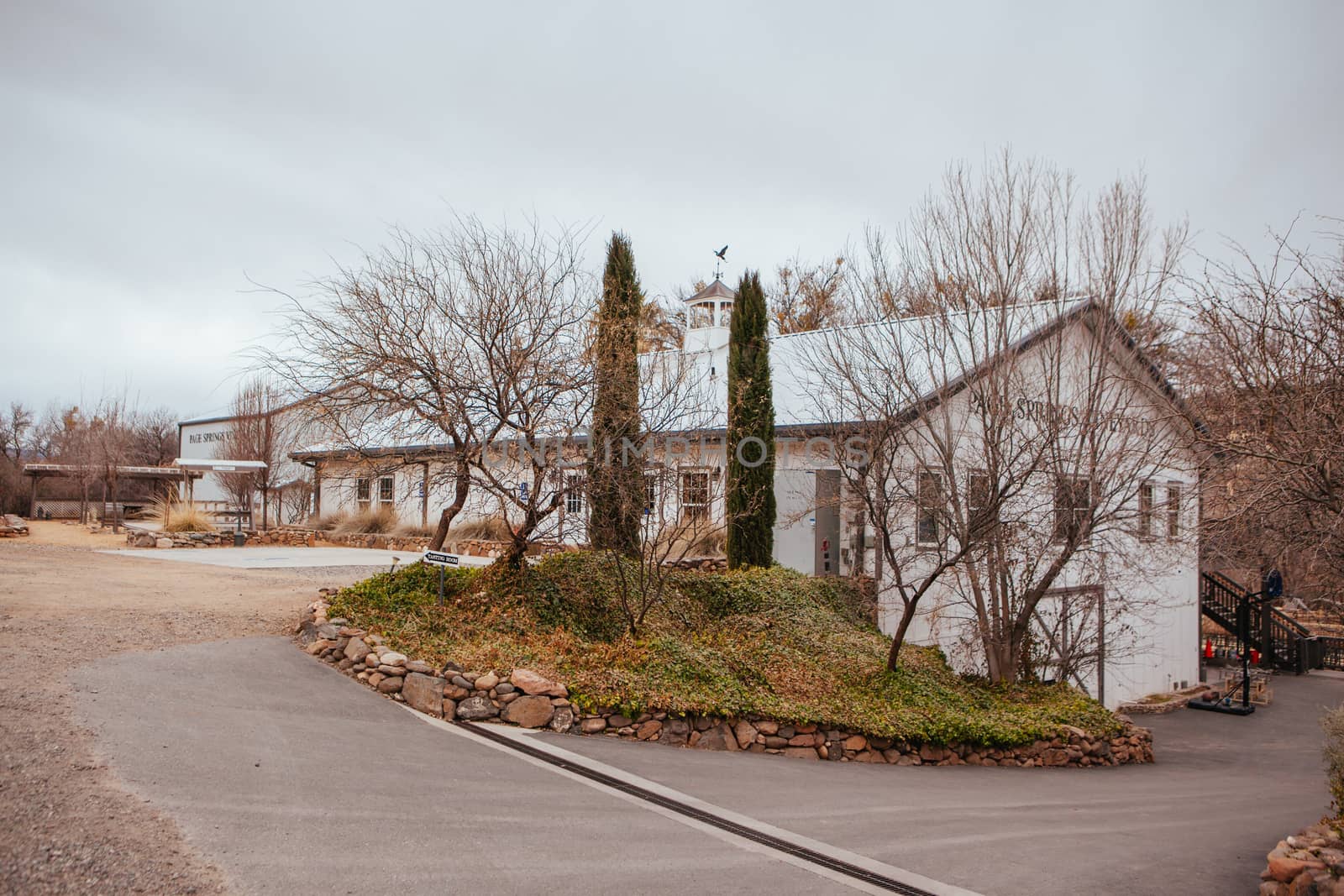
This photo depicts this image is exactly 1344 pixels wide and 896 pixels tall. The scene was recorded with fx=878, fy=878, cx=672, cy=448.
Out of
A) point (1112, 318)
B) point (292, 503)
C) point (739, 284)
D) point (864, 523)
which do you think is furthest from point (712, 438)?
point (292, 503)

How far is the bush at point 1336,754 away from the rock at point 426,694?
23.7 feet

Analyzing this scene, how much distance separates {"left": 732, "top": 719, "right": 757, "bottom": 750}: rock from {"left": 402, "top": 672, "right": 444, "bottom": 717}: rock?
3141 mm

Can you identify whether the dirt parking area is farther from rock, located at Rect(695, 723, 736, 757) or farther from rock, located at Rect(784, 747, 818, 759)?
rock, located at Rect(784, 747, 818, 759)

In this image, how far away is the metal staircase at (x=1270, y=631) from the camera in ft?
79.5

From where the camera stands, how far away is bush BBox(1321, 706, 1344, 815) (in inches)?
237

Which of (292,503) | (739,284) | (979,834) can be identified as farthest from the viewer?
(292,503)

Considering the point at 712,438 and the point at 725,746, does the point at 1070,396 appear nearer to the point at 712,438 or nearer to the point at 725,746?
the point at 712,438

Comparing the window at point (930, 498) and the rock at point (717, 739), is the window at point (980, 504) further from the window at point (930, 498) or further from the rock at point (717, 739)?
the rock at point (717, 739)

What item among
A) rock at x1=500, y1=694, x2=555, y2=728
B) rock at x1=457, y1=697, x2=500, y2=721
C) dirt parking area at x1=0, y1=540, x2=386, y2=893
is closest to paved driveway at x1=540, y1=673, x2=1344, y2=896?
rock at x1=500, y1=694, x2=555, y2=728

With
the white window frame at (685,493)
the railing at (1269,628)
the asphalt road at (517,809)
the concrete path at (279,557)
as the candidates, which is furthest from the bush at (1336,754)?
the railing at (1269,628)

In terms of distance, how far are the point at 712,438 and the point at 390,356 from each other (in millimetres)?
5259

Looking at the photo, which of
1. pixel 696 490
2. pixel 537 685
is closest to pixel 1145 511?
pixel 696 490

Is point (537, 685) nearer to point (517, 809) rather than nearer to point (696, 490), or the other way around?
point (517, 809)

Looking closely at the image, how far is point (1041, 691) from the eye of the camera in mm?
13180
